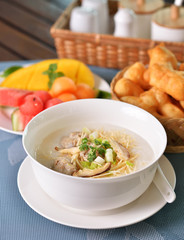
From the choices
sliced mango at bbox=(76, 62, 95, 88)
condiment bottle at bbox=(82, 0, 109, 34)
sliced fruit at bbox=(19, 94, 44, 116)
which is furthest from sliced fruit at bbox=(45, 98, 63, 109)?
condiment bottle at bbox=(82, 0, 109, 34)

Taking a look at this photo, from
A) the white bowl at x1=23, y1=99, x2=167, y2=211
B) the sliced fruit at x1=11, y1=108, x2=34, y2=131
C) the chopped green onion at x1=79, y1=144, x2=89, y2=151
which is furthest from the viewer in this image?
the sliced fruit at x1=11, y1=108, x2=34, y2=131

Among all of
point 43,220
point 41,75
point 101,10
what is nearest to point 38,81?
point 41,75

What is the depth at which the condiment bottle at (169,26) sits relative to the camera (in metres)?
1.50

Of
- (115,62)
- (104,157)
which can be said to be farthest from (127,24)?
(104,157)

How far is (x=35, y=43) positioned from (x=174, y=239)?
176cm

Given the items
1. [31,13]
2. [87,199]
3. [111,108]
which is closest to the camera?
[87,199]

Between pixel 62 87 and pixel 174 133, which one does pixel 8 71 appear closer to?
pixel 62 87

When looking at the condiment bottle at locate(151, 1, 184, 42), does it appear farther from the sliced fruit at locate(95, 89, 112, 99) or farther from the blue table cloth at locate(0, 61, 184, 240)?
the blue table cloth at locate(0, 61, 184, 240)

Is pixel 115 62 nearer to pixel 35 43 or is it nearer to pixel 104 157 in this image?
pixel 104 157

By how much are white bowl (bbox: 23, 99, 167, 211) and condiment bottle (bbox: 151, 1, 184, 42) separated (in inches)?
24.2

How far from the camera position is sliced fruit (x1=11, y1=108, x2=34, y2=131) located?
1153mm

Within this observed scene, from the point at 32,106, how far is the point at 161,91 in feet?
1.33

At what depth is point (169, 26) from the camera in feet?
4.91

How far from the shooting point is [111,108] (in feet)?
3.41
